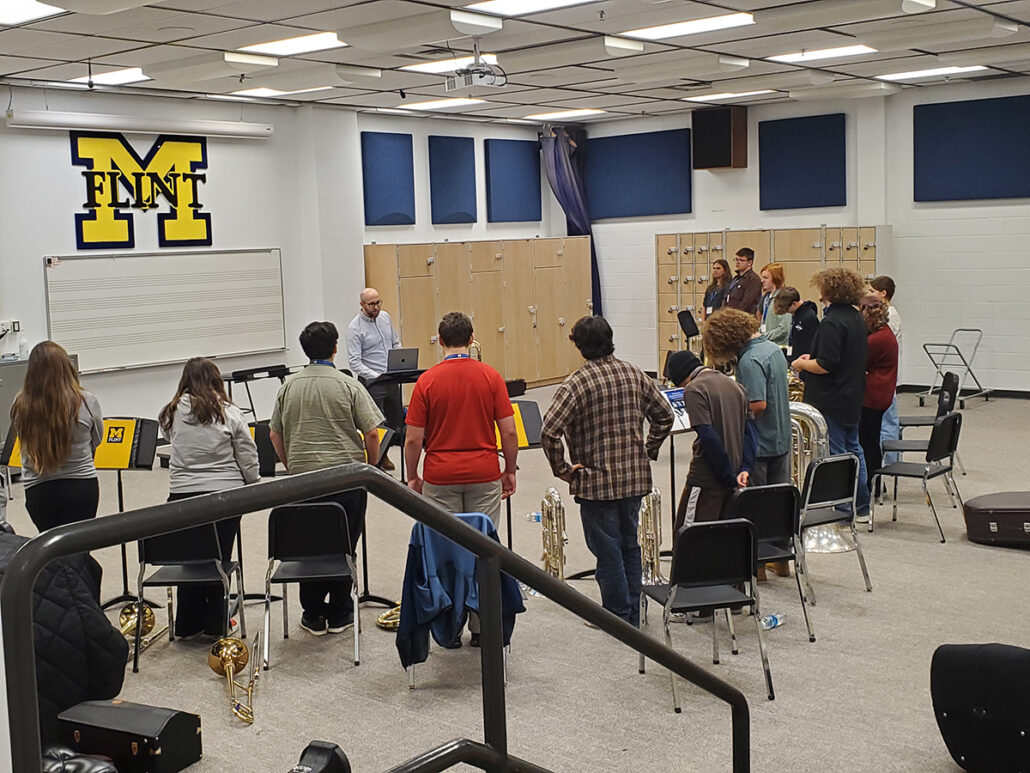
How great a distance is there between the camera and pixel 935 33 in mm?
7910

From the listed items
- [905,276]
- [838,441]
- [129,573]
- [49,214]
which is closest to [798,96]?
[905,276]

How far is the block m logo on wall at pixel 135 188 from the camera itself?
9836mm

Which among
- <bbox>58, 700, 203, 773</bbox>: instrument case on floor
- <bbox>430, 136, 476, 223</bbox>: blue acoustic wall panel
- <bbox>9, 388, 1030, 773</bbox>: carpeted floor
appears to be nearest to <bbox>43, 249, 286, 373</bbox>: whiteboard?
<bbox>430, 136, 476, 223</bbox>: blue acoustic wall panel

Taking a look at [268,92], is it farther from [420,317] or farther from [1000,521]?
[1000,521]

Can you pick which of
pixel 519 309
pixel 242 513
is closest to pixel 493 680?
pixel 242 513

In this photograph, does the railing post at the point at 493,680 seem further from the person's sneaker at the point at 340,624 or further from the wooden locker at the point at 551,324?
the wooden locker at the point at 551,324

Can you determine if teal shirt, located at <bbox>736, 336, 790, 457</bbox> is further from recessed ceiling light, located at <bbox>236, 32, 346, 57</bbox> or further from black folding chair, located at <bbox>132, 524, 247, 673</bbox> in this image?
recessed ceiling light, located at <bbox>236, 32, 346, 57</bbox>

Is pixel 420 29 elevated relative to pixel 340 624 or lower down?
elevated

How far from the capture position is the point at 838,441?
679 cm

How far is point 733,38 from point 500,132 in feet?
19.6

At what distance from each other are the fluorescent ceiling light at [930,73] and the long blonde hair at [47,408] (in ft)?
27.5

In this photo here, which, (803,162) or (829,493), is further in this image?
(803,162)

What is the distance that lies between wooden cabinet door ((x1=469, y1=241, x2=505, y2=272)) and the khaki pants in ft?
26.1

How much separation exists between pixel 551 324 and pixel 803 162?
360 cm
